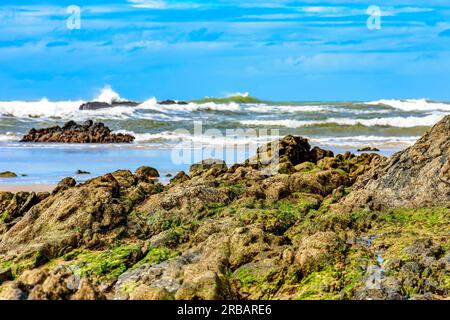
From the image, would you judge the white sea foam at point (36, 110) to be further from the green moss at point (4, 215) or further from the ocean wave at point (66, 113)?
the green moss at point (4, 215)

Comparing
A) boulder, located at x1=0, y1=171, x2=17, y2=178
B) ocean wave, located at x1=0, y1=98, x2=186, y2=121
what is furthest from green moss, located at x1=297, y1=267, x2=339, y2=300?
ocean wave, located at x1=0, y1=98, x2=186, y2=121

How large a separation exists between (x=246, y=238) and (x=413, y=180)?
1.99 meters

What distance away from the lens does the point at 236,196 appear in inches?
296

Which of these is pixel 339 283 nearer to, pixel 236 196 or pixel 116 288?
pixel 116 288

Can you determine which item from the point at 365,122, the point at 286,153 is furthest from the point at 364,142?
the point at 286,153

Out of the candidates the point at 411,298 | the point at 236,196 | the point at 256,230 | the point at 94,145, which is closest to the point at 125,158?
the point at 94,145

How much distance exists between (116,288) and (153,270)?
1.04 ft

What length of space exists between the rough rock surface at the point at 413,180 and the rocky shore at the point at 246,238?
0.01 m

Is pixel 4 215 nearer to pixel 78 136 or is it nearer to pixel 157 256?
pixel 157 256

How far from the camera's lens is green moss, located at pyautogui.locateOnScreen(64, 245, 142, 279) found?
585 cm

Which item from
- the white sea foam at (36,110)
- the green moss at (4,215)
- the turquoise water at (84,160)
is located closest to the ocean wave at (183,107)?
the white sea foam at (36,110)

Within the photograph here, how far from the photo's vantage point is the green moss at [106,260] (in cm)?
585

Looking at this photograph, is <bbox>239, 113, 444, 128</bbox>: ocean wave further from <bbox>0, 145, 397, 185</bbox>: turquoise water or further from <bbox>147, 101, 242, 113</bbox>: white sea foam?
<bbox>0, 145, 397, 185</bbox>: turquoise water

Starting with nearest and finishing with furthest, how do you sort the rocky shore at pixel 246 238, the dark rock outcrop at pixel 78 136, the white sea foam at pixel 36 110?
1. the rocky shore at pixel 246 238
2. the dark rock outcrop at pixel 78 136
3. the white sea foam at pixel 36 110
